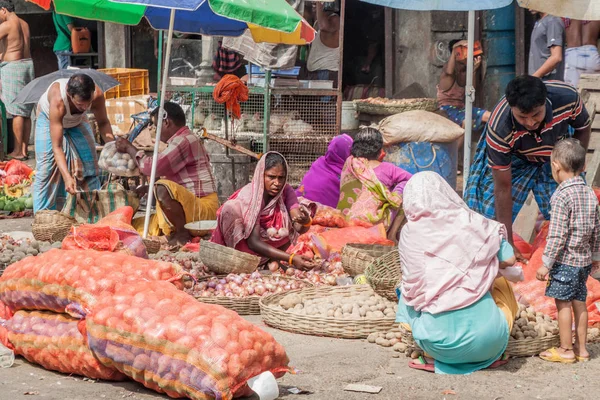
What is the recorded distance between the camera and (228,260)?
667 cm

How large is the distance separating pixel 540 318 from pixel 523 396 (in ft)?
3.21

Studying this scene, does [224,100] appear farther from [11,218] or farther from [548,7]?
[548,7]

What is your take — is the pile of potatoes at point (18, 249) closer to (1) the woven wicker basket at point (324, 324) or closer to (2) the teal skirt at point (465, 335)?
(1) the woven wicker basket at point (324, 324)

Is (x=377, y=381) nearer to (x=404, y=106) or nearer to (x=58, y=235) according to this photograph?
(x=58, y=235)

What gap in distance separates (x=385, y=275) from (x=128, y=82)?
7.01 metres

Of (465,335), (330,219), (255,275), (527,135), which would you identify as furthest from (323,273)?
(465,335)

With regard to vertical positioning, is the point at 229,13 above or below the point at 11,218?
above

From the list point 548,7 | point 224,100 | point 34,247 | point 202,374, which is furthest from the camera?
point 224,100

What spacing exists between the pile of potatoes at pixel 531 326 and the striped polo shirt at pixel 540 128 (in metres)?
1.04

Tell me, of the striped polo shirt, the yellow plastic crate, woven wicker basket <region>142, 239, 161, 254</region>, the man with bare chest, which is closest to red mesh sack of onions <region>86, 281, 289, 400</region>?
the striped polo shirt

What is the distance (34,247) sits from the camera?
7207 mm

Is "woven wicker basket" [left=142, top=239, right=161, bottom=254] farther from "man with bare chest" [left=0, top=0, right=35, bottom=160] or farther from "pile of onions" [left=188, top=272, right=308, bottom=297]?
"man with bare chest" [left=0, top=0, right=35, bottom=160]

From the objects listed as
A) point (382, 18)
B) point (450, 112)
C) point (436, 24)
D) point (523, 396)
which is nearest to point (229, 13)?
point (523, 396)

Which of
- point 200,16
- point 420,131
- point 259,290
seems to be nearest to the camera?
point 259,290
